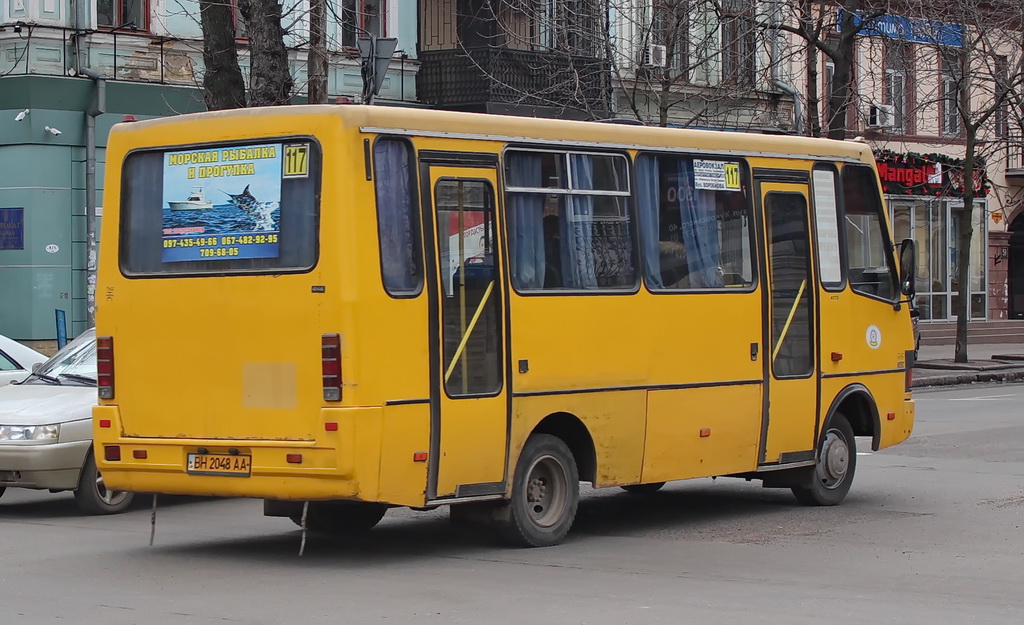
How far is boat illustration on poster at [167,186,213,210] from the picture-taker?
10062mm

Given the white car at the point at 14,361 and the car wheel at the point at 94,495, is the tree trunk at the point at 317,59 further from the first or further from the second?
the car wheel at the point at 94,495

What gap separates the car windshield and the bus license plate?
3715 millimetres

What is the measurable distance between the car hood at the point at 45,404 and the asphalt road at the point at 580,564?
2.63 ft

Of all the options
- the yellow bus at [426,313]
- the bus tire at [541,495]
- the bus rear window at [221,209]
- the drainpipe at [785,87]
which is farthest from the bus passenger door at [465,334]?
the drainpipe at [785,87]

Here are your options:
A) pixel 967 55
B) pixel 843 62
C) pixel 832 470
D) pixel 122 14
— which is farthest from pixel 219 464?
pixel 967 55

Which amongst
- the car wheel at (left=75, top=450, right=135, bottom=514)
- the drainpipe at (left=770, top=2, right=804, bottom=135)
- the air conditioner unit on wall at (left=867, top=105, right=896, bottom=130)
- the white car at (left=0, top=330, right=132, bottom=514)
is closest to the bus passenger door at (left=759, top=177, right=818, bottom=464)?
the car wheel at (left=75, top=450, right=135, bottom=514)

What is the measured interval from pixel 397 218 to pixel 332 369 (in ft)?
3.32

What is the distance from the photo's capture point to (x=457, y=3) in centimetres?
3106

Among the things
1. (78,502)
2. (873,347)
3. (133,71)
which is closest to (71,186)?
(133,71)

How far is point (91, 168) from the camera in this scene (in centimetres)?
2669

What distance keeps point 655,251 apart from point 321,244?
284cm

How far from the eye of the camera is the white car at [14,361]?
16.0m

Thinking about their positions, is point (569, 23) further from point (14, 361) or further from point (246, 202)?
point (246, 202)

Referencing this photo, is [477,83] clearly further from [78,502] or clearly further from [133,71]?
[78,502]
